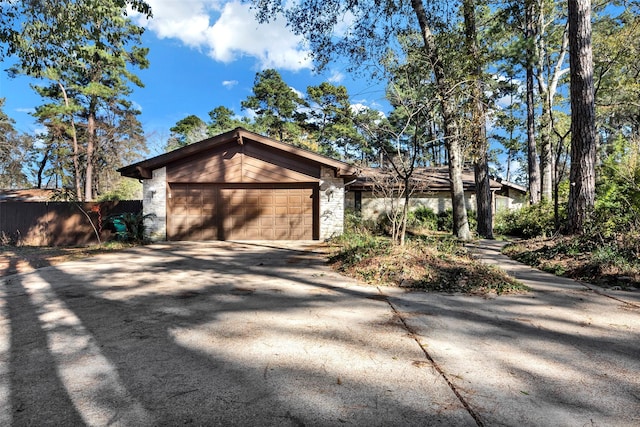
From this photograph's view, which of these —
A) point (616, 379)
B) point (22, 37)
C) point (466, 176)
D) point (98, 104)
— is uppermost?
point (98, 104)

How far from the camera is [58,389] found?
6.75ft

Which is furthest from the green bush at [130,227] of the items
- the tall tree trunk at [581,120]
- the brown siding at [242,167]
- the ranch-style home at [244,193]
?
the tall tree trunk at [581,120]

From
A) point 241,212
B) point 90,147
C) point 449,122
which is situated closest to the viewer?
point 449,122

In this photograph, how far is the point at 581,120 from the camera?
7.24 metres

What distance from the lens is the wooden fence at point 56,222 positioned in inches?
489

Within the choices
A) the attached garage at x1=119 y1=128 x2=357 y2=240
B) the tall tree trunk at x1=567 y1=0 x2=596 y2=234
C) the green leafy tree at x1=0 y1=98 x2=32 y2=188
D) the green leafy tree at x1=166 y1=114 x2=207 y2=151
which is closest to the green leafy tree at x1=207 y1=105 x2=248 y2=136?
the green leafy tree at x1=166 y1=114 x2=207 y2=151

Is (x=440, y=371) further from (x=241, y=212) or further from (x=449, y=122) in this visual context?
(x=241, y=212)

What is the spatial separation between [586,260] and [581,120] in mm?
3356

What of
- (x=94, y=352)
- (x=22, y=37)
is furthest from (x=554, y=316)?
(x=22, y=37)

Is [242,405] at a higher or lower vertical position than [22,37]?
lower

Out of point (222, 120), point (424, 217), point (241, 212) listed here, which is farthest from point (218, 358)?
point (222, 120)

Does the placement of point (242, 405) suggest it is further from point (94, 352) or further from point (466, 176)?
point (466, 176)

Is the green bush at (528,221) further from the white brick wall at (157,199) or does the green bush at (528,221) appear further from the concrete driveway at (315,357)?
the white brick wall at (157,199)

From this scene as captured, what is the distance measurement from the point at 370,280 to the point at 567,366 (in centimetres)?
302
